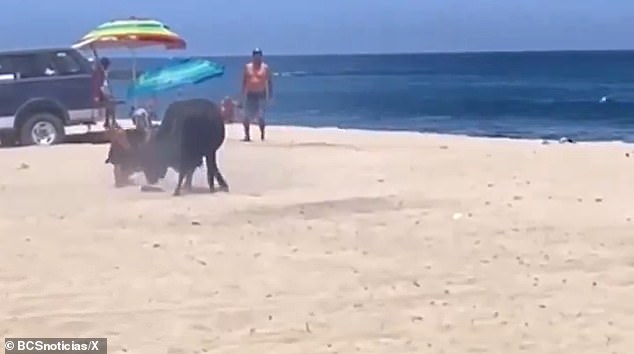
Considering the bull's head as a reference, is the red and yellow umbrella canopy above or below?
above

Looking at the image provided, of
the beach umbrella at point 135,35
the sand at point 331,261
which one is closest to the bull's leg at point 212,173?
the sand at point 331,261

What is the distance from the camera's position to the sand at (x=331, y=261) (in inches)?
281

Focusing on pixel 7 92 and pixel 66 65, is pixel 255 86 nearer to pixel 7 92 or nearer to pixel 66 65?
pixel 66 65

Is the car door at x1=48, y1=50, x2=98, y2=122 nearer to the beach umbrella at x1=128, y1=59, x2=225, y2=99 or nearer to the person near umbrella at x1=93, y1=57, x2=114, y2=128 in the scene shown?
the person near umbrella at x1=93, y1=57, x2=114, y2=128

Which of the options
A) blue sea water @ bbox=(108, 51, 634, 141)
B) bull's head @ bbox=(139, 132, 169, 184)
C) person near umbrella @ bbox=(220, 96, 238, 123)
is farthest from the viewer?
blue sea water @ bbox=(108, 51, 634, 141)

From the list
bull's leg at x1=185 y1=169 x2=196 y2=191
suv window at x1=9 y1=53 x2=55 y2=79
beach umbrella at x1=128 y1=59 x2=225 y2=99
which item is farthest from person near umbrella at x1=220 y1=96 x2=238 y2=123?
bull's leg at x1=185 y1=169 x2=196 y2=191

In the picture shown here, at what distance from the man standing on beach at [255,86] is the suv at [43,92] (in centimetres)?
232

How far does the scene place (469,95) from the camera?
77.2m

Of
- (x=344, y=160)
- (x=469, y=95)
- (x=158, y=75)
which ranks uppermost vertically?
(x=158, y=75)

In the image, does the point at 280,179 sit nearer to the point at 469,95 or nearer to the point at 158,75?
the point at 158,75

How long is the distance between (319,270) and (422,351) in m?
2.13

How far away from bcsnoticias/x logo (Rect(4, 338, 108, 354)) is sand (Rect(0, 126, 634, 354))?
4.3 inches

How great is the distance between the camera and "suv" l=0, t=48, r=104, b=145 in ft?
64.2

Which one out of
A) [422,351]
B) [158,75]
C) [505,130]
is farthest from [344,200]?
[505,130]
